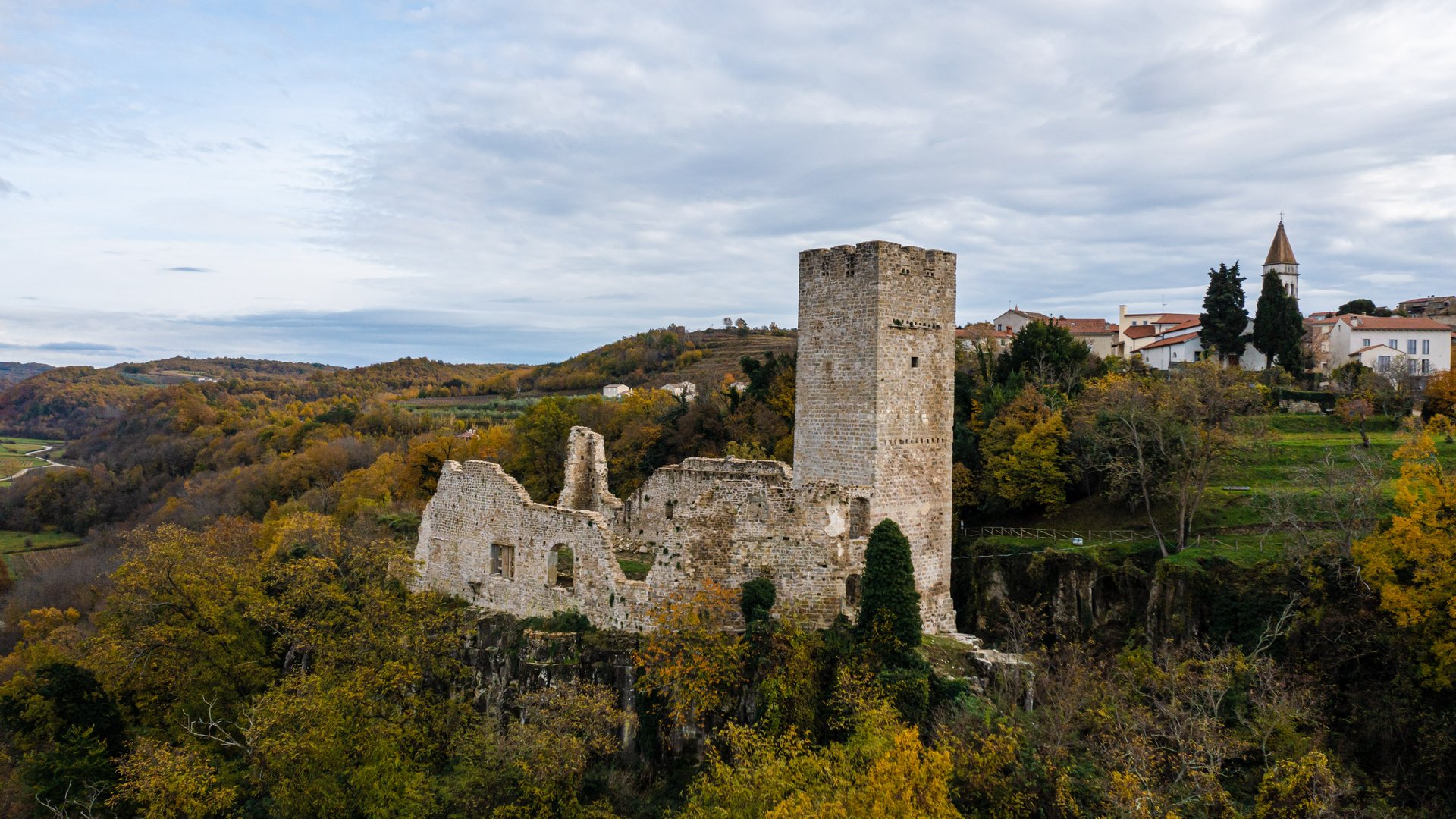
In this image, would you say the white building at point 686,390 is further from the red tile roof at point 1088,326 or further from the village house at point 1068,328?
the red tile roof at point 1088,326

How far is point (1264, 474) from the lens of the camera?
30906 millimetres

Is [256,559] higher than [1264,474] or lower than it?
lower

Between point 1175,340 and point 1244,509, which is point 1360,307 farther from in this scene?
point 1244,509

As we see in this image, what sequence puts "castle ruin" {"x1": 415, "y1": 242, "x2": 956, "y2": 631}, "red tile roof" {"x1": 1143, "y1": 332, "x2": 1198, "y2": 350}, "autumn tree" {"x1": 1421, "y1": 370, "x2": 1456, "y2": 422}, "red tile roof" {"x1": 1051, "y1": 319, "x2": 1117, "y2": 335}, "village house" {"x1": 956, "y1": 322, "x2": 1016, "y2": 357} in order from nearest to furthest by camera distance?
"castle ruin" {"x1": 415, "y1": 242, "x2": 956, "y2": 631} < "autumn tree" {"x1": 1421, "y1": 370, "x2": 1456, "y2": 422} < "village house" {"x1": 956, "y1": 322, "x2": 1016, "y2": 357} < "red tile roof" {"x1": 1143, "y1": 332, "x2": 1198, "y2": 350} < "red tile roof" {"x1": 1051, "y1": 319, "x2": 1117, "y2": 335}

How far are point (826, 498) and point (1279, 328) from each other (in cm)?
4229

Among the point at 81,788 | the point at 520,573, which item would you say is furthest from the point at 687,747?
the point at 81,788

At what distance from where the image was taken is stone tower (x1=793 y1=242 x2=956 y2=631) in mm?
18500

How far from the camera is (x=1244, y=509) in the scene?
28.0m

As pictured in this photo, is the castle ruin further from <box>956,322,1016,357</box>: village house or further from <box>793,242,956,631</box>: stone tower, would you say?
<box>956,322,1016,357</box>: village house

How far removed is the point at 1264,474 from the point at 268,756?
32258 millimetres

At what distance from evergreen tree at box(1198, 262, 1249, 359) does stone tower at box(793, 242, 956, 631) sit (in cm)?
3867

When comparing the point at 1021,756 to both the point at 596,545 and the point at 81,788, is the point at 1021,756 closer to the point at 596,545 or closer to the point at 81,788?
the point at 596,545

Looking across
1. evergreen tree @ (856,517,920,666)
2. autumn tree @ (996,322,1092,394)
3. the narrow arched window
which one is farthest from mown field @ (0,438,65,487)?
evergreen tree @ (856,517,920,666)

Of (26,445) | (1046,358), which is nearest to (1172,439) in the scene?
(1046,358)
